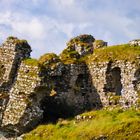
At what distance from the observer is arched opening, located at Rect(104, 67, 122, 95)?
127 ft

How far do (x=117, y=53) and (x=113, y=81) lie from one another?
2264mm

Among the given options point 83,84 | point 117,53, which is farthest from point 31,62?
point 117,53

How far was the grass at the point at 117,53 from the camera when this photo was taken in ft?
125

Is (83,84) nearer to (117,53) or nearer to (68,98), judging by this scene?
(68,98)

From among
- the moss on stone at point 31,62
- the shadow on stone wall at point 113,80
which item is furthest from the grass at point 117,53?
the moss on stone at point 31,62

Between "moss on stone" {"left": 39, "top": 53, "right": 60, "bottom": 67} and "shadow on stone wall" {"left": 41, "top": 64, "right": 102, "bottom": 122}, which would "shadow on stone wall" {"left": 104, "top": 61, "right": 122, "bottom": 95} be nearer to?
"shadow on stone wall" {"left": 41, "top": 64, "right": 102, "bottom": 122}

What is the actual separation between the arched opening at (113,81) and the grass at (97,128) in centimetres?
247

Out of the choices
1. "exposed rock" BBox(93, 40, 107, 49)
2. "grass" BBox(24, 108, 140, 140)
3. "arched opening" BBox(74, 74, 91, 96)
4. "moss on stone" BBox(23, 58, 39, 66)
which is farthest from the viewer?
"exposed rock" BBox(93, 40, 107, 49)

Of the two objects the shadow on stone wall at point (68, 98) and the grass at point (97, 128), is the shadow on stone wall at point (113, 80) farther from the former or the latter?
the grass at point (97, 128)

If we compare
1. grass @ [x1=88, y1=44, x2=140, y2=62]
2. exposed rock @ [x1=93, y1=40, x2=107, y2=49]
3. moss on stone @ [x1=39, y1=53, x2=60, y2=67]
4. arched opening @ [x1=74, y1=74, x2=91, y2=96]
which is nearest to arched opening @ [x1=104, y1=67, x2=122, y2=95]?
grass @ [x1=88, y1=44, x2=140, y2=62]

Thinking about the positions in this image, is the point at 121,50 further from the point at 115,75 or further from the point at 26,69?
the point at 26,69

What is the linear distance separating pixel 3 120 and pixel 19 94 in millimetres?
2305

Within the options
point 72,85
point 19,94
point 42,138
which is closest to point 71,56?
point 72,85

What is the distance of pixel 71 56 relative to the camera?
41.0 metres
